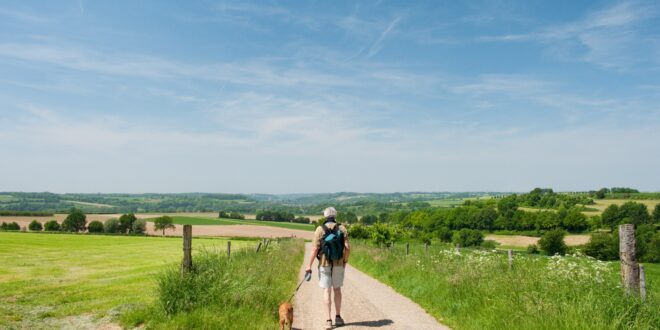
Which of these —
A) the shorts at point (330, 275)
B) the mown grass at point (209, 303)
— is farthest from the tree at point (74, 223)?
the shorts at point (330, 275)

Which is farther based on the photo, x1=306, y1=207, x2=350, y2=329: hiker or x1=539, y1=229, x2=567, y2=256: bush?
x1=539, y1=229, x2=567, y2=256: bush

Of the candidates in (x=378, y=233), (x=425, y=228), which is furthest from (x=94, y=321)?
(x=425, y=228)

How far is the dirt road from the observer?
9109mm

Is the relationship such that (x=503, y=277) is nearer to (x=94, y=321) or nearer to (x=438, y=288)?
(x=438, y=288)

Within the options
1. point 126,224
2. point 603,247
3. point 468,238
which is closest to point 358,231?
point 603,247

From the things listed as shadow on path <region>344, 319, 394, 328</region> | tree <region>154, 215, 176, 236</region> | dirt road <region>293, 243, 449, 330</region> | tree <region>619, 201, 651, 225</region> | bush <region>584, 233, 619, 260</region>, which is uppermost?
shadow on path <region>344, 319, 394, 328</region>

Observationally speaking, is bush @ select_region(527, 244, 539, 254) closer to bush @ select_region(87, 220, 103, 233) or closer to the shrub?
the shrub

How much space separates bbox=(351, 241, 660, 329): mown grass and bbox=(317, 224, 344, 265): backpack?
289 centimetres

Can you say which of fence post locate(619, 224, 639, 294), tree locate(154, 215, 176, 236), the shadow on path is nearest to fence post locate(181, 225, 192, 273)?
the shadow on path

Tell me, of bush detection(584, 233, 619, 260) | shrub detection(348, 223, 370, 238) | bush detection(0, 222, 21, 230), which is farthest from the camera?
bush detection(0, 222, 21, 230)

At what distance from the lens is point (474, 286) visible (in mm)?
10273

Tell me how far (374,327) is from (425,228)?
430ft

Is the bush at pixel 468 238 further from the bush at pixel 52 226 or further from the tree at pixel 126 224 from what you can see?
the bush at pixel 52 226

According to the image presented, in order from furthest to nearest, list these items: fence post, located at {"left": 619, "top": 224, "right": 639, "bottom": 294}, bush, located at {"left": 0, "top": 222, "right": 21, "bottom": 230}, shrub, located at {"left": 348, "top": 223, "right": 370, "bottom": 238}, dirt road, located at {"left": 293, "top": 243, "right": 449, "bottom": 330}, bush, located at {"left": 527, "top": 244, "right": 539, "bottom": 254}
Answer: bush, located at {"left": 0, "top": 222, "right": 21, "bottom": 230}, bush, located at {"left": 527, "top": 244, "right": 539, "bottom": 254}, shrub, located at {"left": 348, "top": 223, "right": 370, "bottom": 238}, dirt road, located at {"left": 293, "top": 243, "right": 449, "bottom": 330}, fence post, located at {"left": 619, "top": 224, "right": 639, "bottom": 294}
